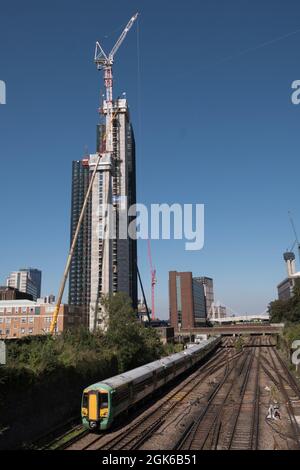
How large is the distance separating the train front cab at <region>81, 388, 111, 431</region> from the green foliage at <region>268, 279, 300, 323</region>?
86832 millimetres

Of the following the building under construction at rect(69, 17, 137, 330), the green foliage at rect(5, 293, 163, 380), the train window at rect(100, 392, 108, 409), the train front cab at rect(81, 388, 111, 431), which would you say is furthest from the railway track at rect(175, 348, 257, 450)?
the building under construction at rect(69, 17, 137, 330)

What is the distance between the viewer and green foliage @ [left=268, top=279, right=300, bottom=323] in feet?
344

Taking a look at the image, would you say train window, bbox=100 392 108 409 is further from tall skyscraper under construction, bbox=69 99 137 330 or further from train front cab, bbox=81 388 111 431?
tall skyscraper under construction, bbox=69 99 137 330

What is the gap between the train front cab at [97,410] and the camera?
83.0 feet

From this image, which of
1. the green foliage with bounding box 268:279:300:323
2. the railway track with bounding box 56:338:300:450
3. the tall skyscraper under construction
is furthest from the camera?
the tall skyscraper under construction

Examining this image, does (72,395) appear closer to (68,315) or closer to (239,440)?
(239,440)

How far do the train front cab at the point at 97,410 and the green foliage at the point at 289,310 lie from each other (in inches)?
3419

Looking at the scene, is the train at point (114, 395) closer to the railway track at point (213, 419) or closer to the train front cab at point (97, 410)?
the train front cab at point (97, 410)

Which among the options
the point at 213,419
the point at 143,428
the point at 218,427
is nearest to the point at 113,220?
the point at 213,419

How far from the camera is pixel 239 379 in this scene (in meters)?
50.5

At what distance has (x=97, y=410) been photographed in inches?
998

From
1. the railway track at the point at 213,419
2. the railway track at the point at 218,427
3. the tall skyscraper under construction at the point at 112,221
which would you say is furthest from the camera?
the tall skyscraper under construction at the point at 112,221

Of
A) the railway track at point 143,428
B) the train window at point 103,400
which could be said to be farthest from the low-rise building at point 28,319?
the train window at point 103,400
